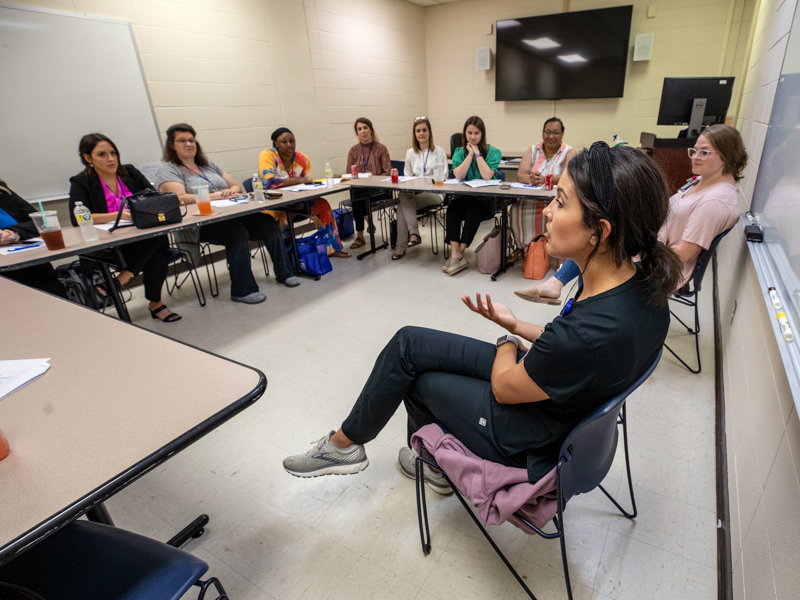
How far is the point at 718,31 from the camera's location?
15.1 ft

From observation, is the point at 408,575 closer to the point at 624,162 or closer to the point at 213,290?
the point at 624,162

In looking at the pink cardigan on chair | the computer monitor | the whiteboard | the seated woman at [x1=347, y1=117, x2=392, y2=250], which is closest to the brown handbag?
the computer monitor

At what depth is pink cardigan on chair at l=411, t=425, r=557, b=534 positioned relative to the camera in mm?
952

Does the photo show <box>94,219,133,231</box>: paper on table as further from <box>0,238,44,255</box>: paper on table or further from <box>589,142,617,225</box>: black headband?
<box>589,142,617,225</box>: black headband

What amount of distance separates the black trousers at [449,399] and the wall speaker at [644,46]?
5.41 m

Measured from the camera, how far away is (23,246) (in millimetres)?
2373

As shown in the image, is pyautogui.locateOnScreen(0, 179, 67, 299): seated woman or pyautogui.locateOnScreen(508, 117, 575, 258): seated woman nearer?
pyautogui.locateOnScreen(0, 179, 67, 299): seated woman

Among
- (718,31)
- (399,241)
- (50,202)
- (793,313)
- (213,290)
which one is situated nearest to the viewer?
(793,313)

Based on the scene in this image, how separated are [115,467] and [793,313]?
4.92 feet

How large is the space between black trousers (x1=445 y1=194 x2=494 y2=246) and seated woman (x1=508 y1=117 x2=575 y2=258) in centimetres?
25

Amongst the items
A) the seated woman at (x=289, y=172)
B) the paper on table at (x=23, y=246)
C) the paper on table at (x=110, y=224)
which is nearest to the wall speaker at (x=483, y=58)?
the seated woman at (x=289, y=172)

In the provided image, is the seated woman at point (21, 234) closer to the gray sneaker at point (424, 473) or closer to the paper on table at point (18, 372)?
the paper on table at point (18, 372)

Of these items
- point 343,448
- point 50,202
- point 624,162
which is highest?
point 624,162

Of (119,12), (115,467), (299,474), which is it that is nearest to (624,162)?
(115,467)
